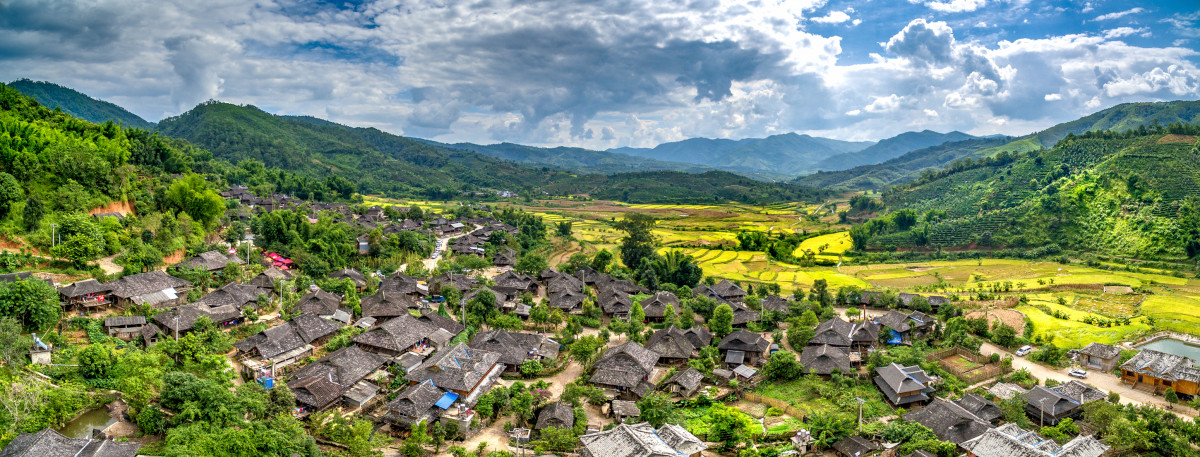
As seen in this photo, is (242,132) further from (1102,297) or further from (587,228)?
(1102,297)

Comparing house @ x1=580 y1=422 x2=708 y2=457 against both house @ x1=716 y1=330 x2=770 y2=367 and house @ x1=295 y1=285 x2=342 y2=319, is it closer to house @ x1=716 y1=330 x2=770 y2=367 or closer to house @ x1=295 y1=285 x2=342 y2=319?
house @ x1=716 y1=330 x2=770 y2=367

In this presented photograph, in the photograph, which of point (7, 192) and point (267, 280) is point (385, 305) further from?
point (7, 192)

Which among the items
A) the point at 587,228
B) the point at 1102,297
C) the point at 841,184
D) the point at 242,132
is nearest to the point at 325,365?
the point at 1102,297

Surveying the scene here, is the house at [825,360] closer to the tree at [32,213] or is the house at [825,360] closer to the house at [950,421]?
the house at [950,421]

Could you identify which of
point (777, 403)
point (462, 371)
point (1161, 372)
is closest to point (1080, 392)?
point (1161, 372)

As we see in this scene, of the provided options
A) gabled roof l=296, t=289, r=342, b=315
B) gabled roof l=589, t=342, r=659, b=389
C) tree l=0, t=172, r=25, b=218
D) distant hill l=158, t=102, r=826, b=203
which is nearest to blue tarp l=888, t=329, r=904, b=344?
gabled roof l=589, t=342, r=659, b=389
